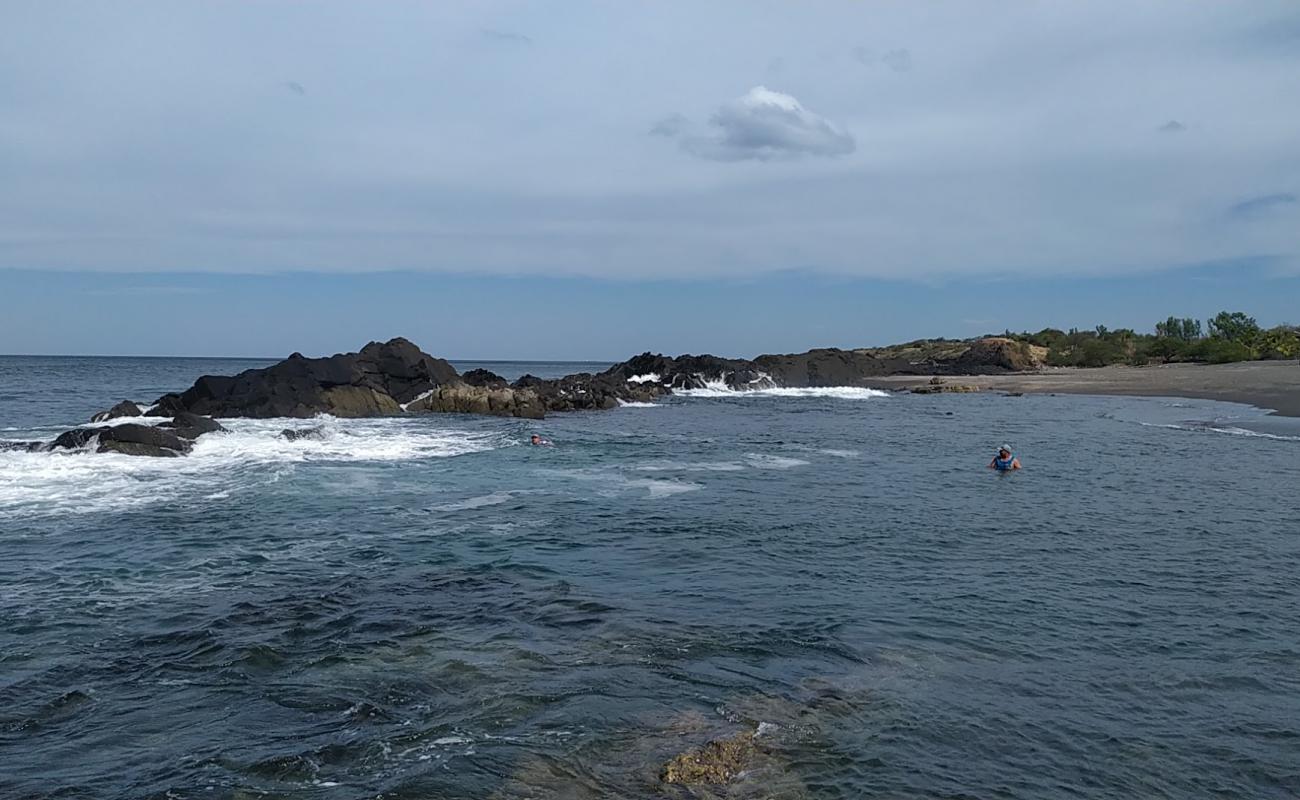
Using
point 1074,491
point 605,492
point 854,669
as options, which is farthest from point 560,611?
point 1074,491

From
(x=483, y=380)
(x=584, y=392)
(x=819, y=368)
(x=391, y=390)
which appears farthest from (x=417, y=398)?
(x=819, y=368)

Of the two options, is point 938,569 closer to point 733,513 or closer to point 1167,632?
point 1167,632

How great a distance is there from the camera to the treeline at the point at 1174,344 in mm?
84375

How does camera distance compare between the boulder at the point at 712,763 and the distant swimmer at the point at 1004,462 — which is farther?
the distant swimmer at the point at 1004,462

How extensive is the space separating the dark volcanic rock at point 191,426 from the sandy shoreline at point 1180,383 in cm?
4579

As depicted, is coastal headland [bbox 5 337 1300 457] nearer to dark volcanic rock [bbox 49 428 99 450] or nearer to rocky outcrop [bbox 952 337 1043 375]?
dark volcanic rock [bbox 49 428 99 450]

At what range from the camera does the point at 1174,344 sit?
91.4 metres

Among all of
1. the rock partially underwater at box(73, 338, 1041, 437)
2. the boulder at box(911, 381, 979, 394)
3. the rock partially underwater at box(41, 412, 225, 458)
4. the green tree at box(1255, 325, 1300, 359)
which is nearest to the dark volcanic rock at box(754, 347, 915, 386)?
the rock partially underwater at box(73, 338, 1041, 437)

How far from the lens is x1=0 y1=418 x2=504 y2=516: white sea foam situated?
1950cm

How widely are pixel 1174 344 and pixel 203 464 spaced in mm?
96412

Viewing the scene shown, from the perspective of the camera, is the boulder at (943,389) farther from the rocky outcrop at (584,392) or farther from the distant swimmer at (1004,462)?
the distant swimmer at (1004,462)


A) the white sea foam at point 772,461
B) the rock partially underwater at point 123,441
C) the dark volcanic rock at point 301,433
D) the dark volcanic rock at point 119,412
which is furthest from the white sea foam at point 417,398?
the white sea foam at point 772,461

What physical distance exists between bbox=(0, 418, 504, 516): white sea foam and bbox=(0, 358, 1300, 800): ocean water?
227mm

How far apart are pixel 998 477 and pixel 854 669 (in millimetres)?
16151
